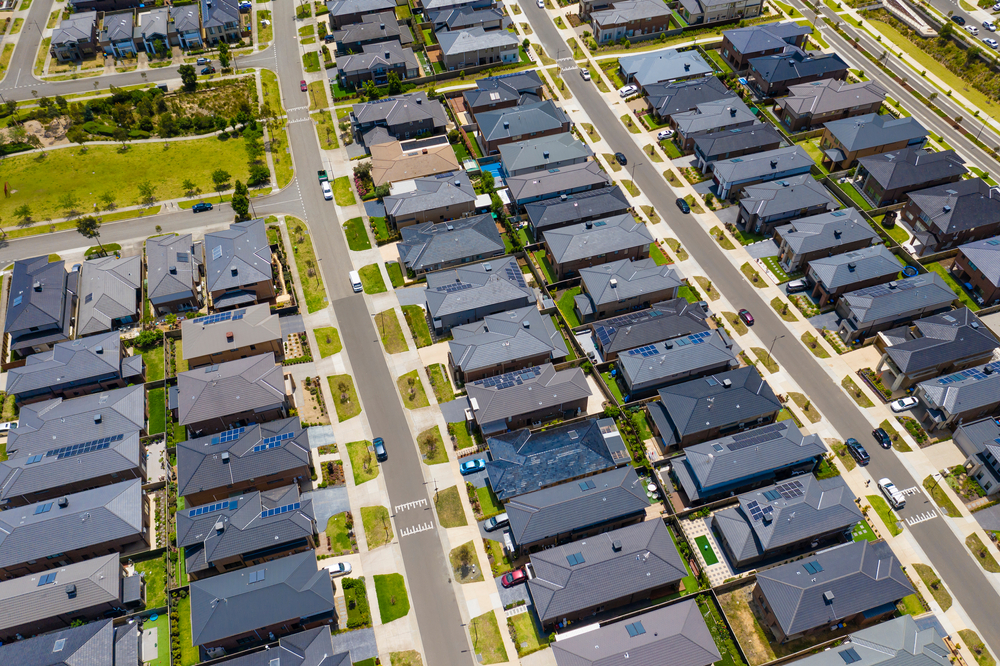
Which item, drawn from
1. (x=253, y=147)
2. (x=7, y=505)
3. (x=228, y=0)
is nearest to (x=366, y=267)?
(x=253, y=147)

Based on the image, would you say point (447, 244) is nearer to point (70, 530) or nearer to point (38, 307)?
point (38, 307)

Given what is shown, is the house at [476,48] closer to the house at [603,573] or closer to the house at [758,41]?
the house at [758,41]

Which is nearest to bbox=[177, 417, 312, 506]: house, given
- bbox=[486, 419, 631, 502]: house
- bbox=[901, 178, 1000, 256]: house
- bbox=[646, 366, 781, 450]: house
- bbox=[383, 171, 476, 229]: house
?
bbox=[486, 419, 631, 502]: house

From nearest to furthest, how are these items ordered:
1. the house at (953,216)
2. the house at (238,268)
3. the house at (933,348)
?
the house at (933,348) < the house at (238,268) < the house at (953,216)

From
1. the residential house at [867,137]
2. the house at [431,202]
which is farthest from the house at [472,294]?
the residential house at [867,137]

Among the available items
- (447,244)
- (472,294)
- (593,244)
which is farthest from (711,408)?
(447,244)

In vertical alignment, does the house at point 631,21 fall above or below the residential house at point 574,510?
above

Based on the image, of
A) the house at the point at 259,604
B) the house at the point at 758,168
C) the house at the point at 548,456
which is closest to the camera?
the house at the point at 259,604
